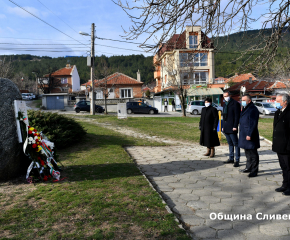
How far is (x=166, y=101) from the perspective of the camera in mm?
40781

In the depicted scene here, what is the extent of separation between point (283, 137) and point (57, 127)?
7.21 meters

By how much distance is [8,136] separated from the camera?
502 centimetres

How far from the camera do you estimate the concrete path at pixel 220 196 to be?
11.2 feet

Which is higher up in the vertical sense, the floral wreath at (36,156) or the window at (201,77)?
the window at (201,77)

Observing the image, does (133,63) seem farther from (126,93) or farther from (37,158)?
(37,158)

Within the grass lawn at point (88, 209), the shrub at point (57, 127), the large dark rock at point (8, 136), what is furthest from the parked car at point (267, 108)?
the large dark rock at point (8, 136)

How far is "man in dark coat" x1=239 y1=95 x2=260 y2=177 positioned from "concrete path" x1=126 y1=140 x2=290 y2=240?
0.91 feet

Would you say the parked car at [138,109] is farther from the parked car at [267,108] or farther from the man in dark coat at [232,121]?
the man in dark coat at [232,121]

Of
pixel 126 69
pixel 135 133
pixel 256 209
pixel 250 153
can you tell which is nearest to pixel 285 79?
pixel 135 133

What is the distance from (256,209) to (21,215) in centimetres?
359

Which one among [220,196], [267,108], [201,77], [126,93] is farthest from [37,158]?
[126,93]

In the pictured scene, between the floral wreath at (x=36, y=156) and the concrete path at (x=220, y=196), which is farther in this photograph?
the floral wreath at (x=36, y=156)

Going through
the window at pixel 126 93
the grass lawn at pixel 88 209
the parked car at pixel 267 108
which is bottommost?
the grass lawn at pixel 88 209

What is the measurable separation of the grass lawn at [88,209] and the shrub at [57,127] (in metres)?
2.65
